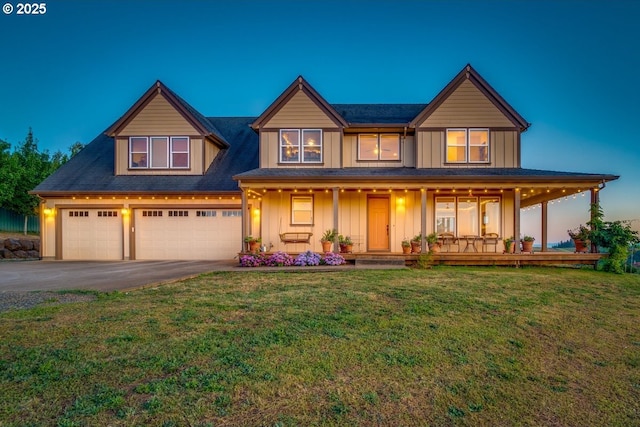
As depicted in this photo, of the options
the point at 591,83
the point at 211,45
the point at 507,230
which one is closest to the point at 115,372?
the point at 507,230

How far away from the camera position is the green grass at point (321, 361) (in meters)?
2.66

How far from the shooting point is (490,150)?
14.3 metres

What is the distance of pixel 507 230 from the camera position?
14180mm

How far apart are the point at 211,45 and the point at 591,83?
121ft

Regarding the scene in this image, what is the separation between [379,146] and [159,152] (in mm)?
10299

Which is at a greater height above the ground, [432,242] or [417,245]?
[432,242]

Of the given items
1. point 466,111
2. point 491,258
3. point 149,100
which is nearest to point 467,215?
point 491,258

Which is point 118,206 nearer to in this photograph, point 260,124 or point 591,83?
point 260,124

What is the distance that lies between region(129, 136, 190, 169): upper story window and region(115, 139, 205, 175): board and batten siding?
7.4 inches

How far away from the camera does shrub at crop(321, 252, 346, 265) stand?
11984mm

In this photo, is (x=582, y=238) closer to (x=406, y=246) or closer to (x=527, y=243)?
(x=527, y=243)

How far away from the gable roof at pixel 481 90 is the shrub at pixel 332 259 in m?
6.66

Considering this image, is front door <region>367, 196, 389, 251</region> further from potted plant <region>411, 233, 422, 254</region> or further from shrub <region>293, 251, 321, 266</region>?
shrub <region>293, 251, 321, 266</region>

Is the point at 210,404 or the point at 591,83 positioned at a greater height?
the point at 591,83
